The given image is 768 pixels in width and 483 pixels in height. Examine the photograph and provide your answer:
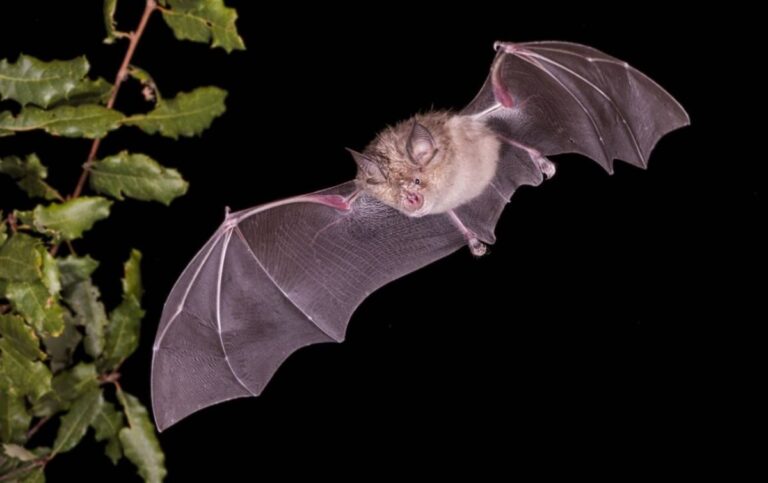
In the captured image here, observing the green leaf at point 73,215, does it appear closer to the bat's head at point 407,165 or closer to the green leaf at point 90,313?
the green leaf at point 90,313

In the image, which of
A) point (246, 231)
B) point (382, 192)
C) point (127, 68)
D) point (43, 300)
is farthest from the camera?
point (246, 231)

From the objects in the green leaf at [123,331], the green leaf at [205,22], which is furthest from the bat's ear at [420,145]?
the green leaf at [123,331]

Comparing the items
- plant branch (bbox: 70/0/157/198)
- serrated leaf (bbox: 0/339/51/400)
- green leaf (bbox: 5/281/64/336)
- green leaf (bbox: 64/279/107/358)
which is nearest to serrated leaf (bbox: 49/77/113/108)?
plant branch (bbox: 70/0/157/198)

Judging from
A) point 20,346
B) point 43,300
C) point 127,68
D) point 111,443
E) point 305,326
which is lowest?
point 111,443

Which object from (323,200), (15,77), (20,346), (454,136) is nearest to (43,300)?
(20,346)

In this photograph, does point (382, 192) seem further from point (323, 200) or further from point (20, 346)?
point (20, 346)

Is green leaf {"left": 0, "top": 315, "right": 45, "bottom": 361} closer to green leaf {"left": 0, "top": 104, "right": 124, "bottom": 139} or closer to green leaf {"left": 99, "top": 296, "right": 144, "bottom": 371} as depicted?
green leaf {"left": 99, "top": 296, "right": 144, "bottom": 371}
